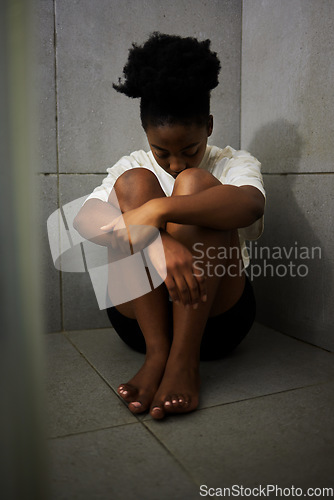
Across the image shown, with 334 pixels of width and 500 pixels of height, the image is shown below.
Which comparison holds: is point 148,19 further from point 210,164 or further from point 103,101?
point 210,164

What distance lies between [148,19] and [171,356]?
1.43 m

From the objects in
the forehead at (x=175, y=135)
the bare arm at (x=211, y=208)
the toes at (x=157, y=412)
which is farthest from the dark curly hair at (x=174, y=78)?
the toes at (x=157, y=412)

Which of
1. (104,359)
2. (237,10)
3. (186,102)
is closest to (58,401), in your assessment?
(104,359)

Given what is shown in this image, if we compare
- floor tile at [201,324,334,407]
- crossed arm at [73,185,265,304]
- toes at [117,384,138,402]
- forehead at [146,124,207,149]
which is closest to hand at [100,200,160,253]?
crossed arm at [73,185,265,304]

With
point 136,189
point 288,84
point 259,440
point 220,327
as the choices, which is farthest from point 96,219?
point 288,84

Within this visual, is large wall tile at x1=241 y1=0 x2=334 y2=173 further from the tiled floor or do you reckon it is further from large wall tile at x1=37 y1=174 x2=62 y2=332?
large wall tile at x1=37 y1=174 x2=62 y2=332

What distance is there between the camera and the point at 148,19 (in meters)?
1.85

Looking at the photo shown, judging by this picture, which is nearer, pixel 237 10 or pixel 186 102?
pixel 186 102

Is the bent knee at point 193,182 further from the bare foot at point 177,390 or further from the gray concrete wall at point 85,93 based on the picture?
the gray concrete wall at point 85,93

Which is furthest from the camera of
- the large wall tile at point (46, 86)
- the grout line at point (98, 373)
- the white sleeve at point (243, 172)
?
the large wall tile at point (46, 86)

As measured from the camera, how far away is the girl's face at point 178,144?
1.33 meters

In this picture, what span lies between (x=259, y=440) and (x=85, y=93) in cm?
148

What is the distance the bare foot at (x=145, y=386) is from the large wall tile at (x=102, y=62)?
943mm

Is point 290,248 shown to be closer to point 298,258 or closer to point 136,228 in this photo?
point 298,258
